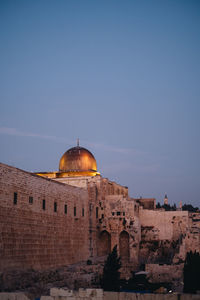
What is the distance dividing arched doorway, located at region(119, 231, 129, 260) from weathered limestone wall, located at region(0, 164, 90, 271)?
4.81 m

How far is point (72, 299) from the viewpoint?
11.9 m

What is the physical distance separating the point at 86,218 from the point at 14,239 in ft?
38.4

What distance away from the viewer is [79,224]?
3022 centimetres

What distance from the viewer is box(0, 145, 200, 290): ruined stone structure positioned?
829 inches

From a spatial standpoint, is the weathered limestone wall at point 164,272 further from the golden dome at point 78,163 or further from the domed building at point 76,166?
the golden dome at point 78,163

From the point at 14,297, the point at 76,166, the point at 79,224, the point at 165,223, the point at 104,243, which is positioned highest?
the point at 76,166

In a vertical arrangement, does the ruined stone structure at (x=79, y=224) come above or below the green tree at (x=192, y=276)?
above

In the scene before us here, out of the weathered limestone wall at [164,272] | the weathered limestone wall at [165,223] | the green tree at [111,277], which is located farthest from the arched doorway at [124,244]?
the green tree at [111,277]

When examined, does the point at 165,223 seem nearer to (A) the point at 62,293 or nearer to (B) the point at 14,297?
(A) the point at 62,293

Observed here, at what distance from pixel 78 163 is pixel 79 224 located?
847 cm

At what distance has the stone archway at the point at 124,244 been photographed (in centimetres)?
3456

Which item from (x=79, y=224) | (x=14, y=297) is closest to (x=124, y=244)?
(x=79, y=224)


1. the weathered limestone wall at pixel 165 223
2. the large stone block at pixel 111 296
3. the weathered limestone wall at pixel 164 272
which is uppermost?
the weathered limestone wall at pixel 165 223

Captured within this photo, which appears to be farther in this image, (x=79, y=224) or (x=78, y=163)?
(x=78, y=163)
